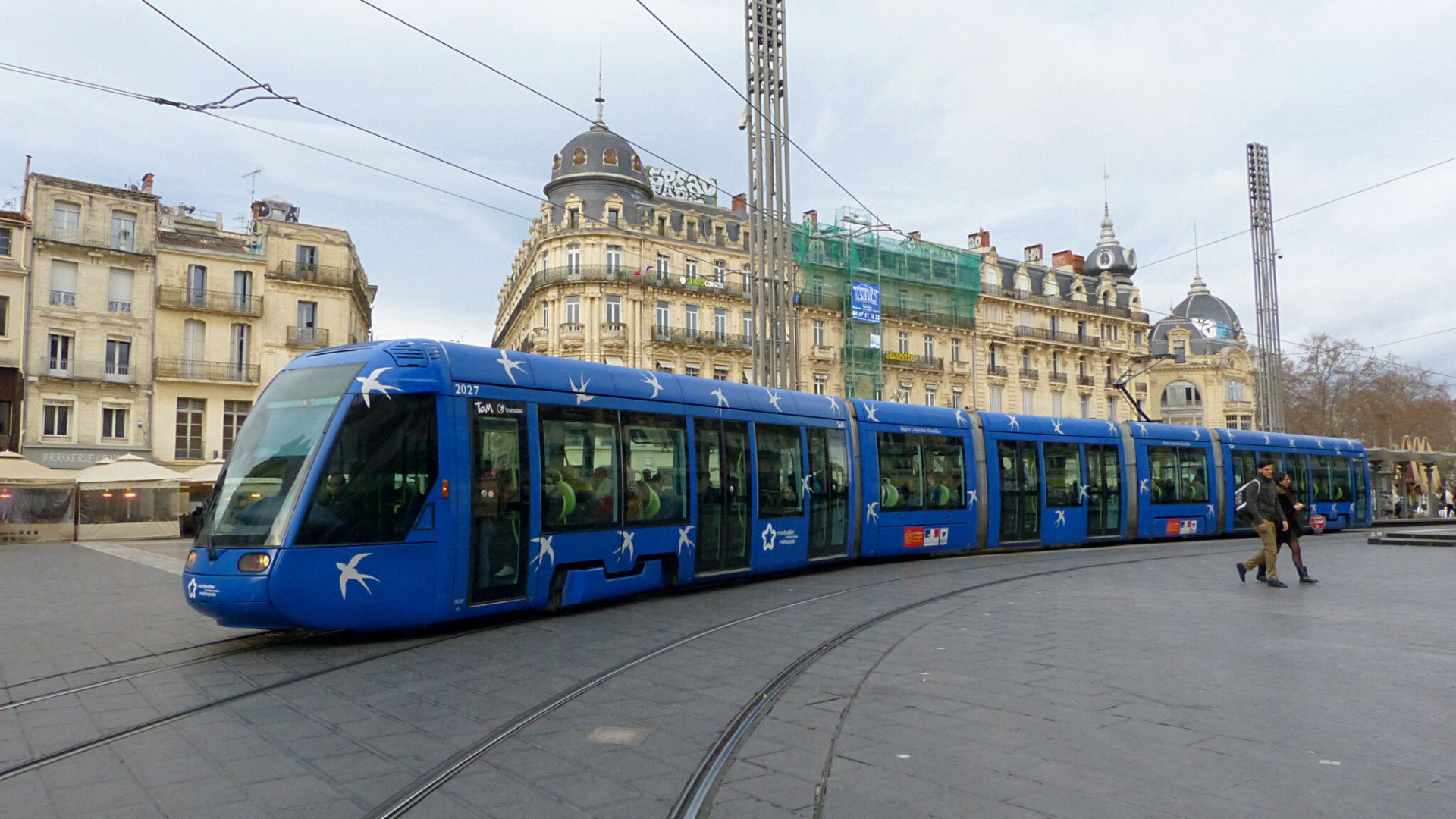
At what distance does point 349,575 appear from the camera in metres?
7.87

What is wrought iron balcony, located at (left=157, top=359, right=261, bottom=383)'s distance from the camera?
125 ft

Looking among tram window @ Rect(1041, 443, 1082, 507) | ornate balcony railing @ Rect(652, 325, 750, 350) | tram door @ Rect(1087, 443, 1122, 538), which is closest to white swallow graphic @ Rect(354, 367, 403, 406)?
tram window @ Rect(1041, 443, 1082, 507)

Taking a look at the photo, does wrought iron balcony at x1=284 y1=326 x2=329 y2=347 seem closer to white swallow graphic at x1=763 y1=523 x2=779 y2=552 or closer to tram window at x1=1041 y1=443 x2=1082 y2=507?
tram window at x1=1041 y1=443 x2=1082 y2=507

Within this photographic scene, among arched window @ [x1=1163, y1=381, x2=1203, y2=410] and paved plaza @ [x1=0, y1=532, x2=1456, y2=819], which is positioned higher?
arched window @ [x1=1163, y1=381, x2=1203, y2=410]

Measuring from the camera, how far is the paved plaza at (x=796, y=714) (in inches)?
166

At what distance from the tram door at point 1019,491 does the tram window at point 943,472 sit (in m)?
1.07

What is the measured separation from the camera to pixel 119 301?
124 feet

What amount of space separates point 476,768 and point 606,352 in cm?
4112

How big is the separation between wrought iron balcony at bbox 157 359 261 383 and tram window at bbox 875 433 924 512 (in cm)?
3264

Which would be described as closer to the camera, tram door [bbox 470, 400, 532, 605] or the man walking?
tram door [bbox 470, 400, 532, 605]

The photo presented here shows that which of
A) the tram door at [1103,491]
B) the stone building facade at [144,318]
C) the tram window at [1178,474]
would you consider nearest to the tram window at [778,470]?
the tram door at [1103,491]

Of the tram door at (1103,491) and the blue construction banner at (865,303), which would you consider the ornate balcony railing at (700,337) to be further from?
the tram door at (1103,491)

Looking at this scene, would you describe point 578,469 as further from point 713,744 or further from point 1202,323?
point 1202,323

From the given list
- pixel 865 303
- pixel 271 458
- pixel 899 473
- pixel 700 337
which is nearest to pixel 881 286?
pixel 700 337
